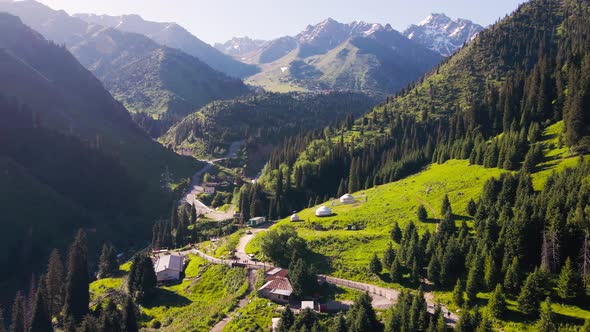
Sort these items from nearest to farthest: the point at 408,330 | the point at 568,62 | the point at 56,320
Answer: the point at 408,330
the point at 56,320
the point at 568,62

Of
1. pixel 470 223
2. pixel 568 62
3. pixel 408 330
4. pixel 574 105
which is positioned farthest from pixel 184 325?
pixel 568 62

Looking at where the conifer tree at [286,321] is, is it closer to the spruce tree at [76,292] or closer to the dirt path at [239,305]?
the dirt path at [239,305]

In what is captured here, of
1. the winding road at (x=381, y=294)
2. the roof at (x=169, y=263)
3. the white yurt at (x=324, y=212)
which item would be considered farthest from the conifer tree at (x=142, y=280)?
the white yurt at (x=324, y=212)

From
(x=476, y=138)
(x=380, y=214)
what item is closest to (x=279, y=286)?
(x=380, y=214)

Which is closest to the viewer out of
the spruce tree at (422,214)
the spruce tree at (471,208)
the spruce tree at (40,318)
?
the spruce tree at (40,318)

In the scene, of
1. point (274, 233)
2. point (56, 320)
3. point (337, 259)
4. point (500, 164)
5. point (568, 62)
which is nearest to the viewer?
point (337, 259)

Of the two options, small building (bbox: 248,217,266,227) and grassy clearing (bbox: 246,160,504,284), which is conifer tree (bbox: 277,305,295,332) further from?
small building (bbox: 248,217,266,227)

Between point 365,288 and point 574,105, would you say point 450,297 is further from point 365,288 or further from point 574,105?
point 574,105
